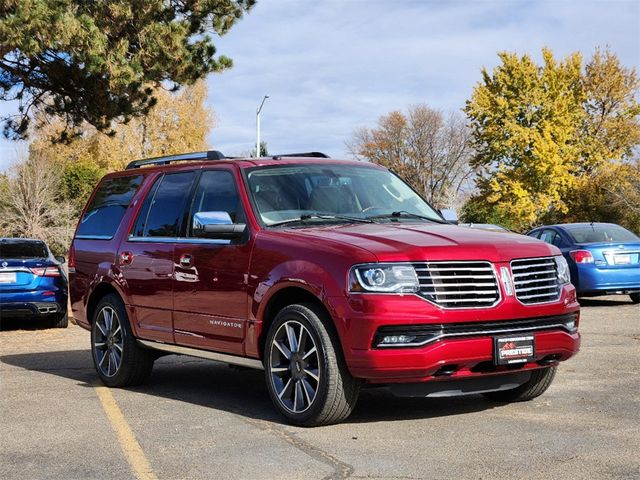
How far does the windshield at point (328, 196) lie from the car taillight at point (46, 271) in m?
7.94

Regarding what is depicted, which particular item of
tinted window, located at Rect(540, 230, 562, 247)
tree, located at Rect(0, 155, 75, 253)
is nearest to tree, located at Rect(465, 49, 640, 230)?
tree, located at Rect(0, 155, 75, 253)

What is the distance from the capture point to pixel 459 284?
19.4 feet

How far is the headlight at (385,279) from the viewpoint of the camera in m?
5.85

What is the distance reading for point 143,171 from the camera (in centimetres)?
890

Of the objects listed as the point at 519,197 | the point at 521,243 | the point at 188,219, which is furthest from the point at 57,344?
the point at 519,197

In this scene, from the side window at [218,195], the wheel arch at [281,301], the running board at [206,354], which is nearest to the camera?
the wheel arch at [281,301]

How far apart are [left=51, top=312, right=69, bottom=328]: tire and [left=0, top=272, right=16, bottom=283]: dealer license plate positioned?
126 cm

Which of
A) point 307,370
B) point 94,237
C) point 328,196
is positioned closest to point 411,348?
point 307,370

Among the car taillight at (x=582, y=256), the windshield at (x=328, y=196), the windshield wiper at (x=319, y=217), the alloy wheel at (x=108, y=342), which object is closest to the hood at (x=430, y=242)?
the windshield wiper at (x=319, y=217)

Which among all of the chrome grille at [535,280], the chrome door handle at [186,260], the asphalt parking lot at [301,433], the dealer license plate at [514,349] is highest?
the chrome door handle at [186,260]

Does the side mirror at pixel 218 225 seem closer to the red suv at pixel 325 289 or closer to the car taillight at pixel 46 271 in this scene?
the red suv at pixel 325 289

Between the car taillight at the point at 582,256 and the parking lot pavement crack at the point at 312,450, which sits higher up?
the car taillight at the point at 582,256

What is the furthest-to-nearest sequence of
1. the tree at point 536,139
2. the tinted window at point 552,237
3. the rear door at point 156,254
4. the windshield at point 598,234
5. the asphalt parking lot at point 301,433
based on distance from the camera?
the tree at point 536,139, the tinted window at point 552,237, the windshield at point 598,234, the rear door at point 156,254, the asphalt parking lot at point 301,433

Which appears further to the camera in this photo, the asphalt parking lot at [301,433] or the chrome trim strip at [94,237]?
the chrome trim strip at [94,237]
